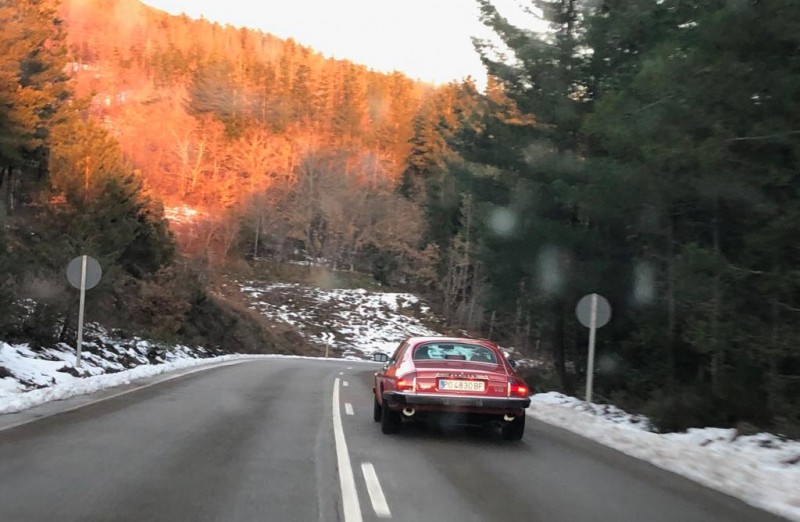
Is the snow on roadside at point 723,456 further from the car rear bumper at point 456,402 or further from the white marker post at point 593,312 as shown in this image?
the white marker post at point 593,312

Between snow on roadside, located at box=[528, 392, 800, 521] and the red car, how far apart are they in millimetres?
1642

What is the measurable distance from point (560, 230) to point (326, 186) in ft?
197

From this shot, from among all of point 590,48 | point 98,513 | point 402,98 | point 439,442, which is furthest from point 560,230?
point 402,98

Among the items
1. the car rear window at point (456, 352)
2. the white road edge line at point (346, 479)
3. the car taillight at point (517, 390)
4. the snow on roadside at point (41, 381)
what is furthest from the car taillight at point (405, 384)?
the snow on roadside at point (41, 381)

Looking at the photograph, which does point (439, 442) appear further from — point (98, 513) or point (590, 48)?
point (590, 48)

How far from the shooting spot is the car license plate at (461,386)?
33.3ft

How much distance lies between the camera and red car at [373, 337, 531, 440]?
10.1 m

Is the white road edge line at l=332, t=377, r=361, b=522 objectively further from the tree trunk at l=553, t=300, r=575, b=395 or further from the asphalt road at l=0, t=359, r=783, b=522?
the tree trunk at l=553, t=300, r=575, b=395

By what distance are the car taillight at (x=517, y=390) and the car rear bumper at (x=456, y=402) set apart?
7cm

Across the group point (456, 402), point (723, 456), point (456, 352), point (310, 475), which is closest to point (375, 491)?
point (310, 475)

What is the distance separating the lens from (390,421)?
10664 mm

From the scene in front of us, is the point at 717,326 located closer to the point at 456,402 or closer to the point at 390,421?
the point at 456,402

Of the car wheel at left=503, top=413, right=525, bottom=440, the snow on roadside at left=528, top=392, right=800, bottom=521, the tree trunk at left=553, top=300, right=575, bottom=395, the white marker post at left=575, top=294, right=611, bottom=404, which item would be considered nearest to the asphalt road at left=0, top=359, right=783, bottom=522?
the car wheel at left=503, top=413, right=525, bottom=440

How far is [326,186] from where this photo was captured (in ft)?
258
